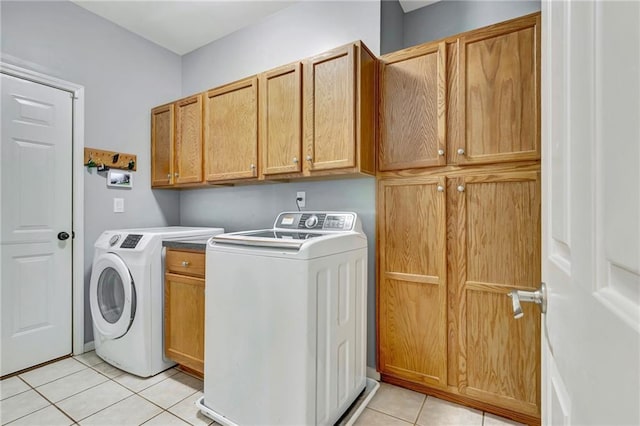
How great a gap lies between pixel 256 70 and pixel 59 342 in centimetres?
284

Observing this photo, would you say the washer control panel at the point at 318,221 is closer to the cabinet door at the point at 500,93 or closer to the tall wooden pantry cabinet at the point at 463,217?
the tall wooden pantry cabinet at the point at 463,217

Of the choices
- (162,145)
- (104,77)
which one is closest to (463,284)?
(162,145)

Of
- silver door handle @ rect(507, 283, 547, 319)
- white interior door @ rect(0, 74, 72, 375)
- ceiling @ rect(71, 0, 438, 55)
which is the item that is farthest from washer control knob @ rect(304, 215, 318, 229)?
white interior door @ rect(0, 74, 72, 375)

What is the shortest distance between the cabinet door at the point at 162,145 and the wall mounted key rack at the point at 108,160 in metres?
0.19

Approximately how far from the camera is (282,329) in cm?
144

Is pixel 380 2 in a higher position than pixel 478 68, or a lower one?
higher

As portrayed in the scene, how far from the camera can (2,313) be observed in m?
2.13

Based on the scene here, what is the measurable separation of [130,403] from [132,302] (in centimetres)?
63
